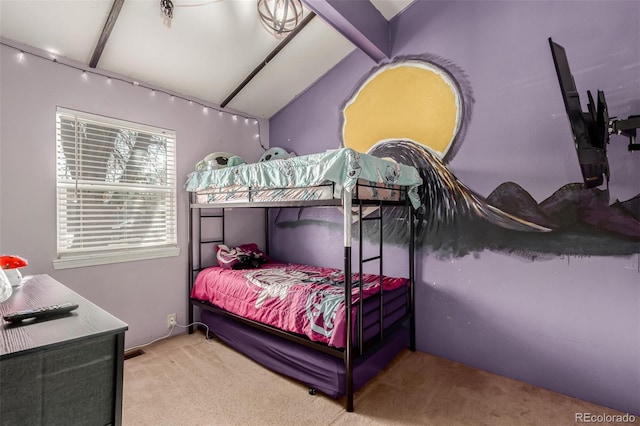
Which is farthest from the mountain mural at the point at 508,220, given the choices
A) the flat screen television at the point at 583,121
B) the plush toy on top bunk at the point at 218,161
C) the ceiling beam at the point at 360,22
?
the plush toy on top bunk at the point at 218,161

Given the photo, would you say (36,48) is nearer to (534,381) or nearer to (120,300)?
(120,300)

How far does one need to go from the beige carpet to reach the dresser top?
105 cm

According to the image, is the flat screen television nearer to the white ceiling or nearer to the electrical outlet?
the white ceiling

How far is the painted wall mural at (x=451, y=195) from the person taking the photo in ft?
6.61

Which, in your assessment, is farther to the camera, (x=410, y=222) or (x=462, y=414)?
(x=410, y=222)

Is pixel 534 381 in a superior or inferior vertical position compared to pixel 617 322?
inferior

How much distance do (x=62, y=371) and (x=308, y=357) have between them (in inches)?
61.9

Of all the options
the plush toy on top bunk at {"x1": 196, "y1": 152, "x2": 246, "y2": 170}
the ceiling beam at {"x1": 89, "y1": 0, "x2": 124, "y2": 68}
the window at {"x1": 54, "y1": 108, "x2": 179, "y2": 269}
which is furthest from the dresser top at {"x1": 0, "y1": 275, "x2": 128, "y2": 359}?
the ceiling beam at {"x1": 89, "y1": 0, "x2": 124, "y2": 68}

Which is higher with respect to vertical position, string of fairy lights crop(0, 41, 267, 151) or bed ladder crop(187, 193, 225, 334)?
string of fairy lights crop(0, 41, 267, 151)

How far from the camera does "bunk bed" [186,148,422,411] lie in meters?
2.01

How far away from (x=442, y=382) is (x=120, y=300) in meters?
2.74

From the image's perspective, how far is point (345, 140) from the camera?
324 cm

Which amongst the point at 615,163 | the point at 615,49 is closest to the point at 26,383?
the point at 615,163

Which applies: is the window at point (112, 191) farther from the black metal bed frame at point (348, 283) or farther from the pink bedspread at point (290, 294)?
the pink bedspread at point (290, 294)
